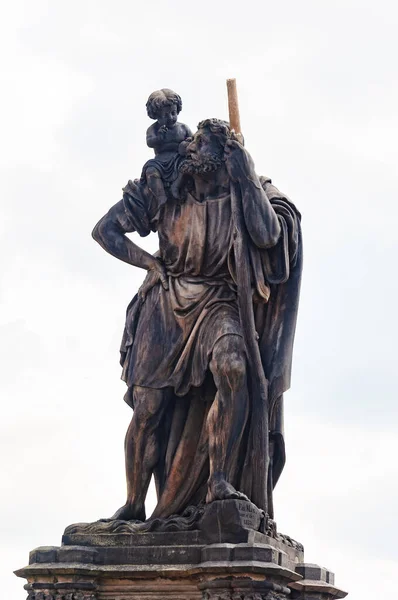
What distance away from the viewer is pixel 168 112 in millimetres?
19906

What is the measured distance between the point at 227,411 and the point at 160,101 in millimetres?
3677

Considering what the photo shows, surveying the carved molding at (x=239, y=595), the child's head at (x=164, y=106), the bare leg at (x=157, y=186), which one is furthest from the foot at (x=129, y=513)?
the child's head at (x=164, y=106)

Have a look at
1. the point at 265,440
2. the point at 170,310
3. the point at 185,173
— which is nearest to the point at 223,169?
the point at 185,173

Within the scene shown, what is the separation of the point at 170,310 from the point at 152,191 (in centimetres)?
138

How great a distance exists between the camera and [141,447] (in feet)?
63.1

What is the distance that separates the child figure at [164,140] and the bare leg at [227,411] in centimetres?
212

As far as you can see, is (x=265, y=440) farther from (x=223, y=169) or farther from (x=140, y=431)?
(x=223, y=169)

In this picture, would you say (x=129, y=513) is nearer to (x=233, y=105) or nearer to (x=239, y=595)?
(x=239, y=595)

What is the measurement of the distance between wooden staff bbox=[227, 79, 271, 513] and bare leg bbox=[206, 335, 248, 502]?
167mm

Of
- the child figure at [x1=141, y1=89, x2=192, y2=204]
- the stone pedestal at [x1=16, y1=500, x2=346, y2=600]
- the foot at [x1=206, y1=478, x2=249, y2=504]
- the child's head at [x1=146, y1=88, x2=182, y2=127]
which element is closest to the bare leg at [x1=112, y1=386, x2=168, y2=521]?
the stone pedestal at [x1=16, y1=500, x2=346, y2=600]

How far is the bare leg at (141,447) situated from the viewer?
19156 mm

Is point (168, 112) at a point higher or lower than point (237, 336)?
higher

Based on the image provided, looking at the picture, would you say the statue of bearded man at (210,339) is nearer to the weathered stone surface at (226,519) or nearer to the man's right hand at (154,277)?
the man's right hand at (154,277)

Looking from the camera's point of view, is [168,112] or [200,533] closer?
[200,533]
